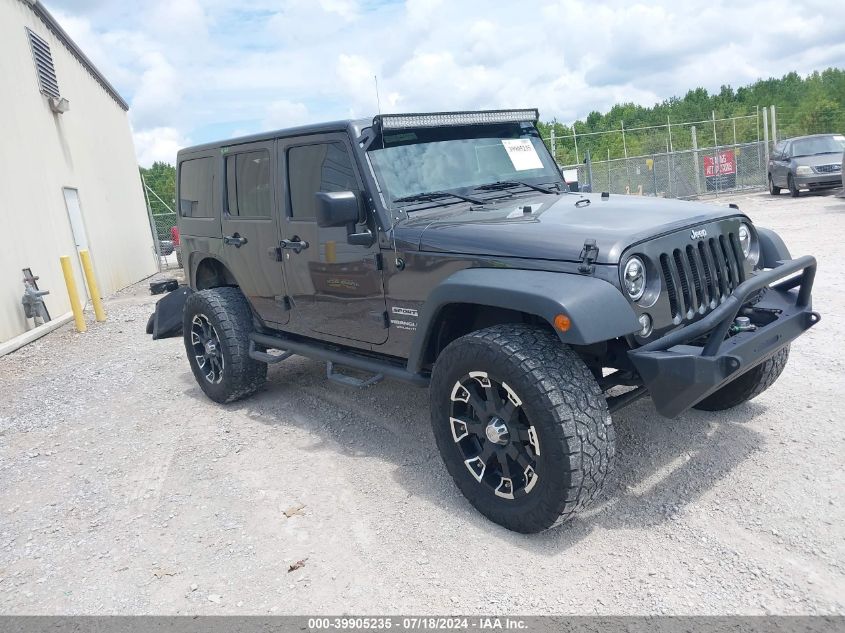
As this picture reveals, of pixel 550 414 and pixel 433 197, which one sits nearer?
pixel 550 414

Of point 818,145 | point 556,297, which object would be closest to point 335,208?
point 556,297

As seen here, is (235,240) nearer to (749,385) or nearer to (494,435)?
(494,435)

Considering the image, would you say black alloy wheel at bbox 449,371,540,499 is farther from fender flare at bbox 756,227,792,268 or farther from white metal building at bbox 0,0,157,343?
white metal building at bbox 0,0,157,343

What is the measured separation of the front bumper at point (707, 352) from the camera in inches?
116

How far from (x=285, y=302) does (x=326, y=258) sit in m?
0.71

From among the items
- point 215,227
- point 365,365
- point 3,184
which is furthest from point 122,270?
point 365,365

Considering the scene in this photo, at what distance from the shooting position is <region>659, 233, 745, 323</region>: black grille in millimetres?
3242

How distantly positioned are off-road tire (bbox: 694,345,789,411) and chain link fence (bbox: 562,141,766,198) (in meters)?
18.8

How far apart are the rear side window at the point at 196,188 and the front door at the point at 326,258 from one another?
1.21 meters

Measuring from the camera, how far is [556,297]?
116 inches

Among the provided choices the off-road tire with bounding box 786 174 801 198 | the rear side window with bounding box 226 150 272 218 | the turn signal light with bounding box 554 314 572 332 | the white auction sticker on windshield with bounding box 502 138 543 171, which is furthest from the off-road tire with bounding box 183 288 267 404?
the off-road tire with bounding box 786 174 801 198

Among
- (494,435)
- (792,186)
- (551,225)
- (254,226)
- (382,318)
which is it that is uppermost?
(254,226)

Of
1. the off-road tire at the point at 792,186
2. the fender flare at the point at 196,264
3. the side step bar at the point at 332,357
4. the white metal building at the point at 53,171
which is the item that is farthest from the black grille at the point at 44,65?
the off-road tire at the point at 792,186

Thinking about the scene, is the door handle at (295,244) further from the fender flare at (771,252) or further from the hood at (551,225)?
the fender flare at (771,252)
